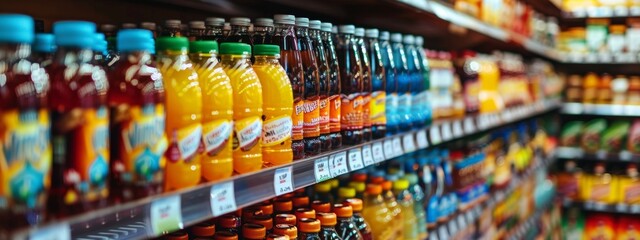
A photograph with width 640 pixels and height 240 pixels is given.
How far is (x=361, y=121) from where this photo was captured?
1.73 m

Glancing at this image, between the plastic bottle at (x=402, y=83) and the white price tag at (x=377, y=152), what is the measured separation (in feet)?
0.85

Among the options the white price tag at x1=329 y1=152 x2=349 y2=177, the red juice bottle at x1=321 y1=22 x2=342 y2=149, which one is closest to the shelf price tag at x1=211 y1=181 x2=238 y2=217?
the white price tag at x1=329 y1=152 x2=349 y2=177

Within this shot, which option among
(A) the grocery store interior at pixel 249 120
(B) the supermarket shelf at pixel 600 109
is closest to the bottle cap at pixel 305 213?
(A) the grocery store interior at pixel 249 120

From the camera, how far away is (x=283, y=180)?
1.28 meters

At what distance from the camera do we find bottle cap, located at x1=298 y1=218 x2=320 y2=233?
144 cm

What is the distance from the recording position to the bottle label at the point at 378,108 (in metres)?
1.81

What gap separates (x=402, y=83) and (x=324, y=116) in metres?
0.55

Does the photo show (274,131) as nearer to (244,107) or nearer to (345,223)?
(244,107)

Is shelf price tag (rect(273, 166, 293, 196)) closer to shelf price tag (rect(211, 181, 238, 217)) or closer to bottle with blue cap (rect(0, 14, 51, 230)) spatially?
shelf price tag (rect(211, 181, 238, 217))

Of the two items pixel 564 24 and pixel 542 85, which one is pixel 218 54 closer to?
pixel 542 85

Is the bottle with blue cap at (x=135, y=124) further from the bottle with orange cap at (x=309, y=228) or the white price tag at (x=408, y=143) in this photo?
the white price tag at (x=408, y=143)

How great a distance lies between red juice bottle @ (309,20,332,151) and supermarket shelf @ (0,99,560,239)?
0.18 feet

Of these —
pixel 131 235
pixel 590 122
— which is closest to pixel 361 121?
pixel 131 235

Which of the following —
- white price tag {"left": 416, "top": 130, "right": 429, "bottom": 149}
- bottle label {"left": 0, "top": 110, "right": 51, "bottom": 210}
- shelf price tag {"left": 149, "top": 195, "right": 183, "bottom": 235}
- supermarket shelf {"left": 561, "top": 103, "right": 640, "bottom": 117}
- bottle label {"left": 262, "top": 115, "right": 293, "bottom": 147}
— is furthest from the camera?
supermarket shelf {"left": 561, "top": 103, "right": 640, "bottom": 117}
